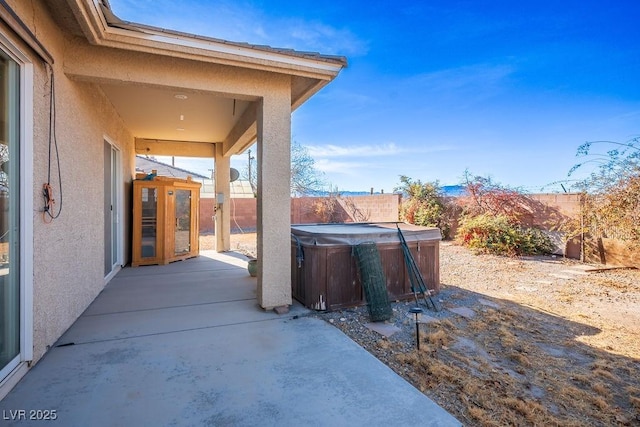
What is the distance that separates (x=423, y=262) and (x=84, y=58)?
16.8ft

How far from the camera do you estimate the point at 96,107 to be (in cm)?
470

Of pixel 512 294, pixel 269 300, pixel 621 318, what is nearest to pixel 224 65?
pixel 269 300

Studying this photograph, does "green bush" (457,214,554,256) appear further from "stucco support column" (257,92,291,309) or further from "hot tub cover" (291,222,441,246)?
"stucco support column" (257,92,291,309)

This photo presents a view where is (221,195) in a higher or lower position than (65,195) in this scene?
higher

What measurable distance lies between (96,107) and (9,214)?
2.97 metres

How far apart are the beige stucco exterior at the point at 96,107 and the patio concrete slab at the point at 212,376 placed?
0.34 m

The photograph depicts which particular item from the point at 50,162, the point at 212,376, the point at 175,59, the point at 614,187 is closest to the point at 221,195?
the point at 175,59

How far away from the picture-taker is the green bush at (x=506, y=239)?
30.7 ft

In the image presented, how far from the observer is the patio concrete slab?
6.91 feet

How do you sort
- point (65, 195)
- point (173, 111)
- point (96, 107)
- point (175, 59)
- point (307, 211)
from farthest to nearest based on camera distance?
point (307, 211)
point (173, 111)
point (96, 107)
point (175, 59)
point (65, 195)

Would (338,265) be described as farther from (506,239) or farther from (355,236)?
(506,239)

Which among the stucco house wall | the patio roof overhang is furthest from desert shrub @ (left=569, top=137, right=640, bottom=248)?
the stucco house wall

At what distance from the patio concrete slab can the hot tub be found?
387mm

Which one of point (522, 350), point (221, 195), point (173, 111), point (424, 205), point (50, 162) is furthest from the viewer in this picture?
point (424, 205)
